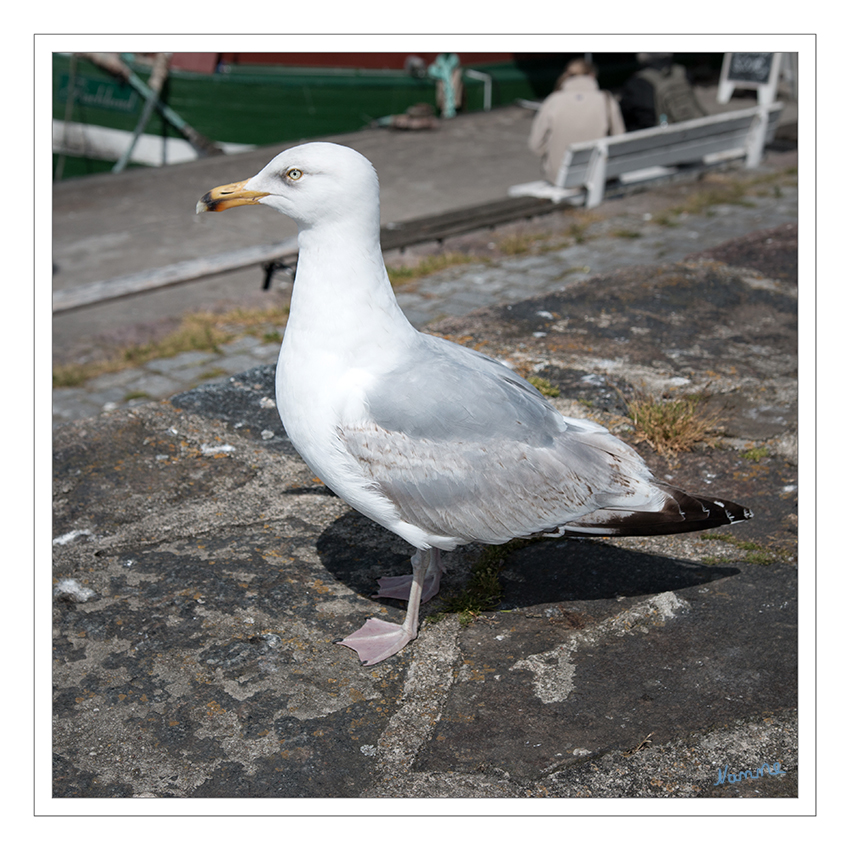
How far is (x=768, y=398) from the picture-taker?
4031mm

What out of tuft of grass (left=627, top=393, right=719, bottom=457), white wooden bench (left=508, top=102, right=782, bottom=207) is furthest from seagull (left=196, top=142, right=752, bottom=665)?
white wooden bench (left=508, top=102, right=782, bottom=207)

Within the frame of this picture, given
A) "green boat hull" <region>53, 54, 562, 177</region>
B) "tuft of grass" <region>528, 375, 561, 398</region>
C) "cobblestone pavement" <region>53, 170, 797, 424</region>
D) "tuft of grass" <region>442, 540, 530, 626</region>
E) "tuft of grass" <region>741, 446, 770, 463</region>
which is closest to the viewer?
"tuft of grass" <region>442, 540, 530, 626</region>

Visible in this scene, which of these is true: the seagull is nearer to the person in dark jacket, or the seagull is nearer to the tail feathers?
the tail feathers

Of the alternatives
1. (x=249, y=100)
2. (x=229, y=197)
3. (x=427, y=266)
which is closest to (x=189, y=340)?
(x=427, y=266)

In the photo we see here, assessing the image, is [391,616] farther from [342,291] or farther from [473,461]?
[342,291]

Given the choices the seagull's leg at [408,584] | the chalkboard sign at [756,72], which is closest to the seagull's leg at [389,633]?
the seagull's leg at [408,584]

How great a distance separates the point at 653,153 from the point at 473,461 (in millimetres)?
8666

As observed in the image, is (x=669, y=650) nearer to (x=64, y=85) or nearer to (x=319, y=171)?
(x=319, y=171)

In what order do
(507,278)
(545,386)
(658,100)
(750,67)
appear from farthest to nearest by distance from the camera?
(750,67) → (658,100) → (507,278) → (545,386)

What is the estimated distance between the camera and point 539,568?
3.04m

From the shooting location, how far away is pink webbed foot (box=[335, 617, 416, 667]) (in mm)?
2598

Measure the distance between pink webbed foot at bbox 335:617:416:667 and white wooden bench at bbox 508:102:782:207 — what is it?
7.73 metres

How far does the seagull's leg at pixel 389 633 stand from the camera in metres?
2.61

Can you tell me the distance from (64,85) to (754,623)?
1663cm
